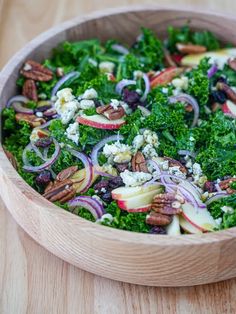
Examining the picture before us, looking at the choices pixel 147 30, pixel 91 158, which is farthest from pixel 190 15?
pixel 91 158

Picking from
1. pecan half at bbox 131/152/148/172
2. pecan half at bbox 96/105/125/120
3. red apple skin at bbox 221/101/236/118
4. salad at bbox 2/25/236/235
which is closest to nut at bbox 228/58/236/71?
salad at bbox 2/25/236/235

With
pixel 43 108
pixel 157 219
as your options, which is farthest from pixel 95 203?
pixel 43 108

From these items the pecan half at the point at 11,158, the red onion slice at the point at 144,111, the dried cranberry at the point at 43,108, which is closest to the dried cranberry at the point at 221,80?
the red onion slice at the point at 144,111

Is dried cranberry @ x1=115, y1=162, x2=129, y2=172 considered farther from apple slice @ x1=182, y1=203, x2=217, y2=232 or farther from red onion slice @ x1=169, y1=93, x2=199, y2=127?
red onion slice @ x1=169, y1=93, x2=199, y2=127

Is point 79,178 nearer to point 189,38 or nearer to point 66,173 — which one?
point 66,173

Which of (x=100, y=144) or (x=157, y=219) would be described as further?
(x=100, y=144)

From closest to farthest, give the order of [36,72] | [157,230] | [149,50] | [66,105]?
1. [157,230]
2. [66,105]
3. [36,72]
4. [149,50]

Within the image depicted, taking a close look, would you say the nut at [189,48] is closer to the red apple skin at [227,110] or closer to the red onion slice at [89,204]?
the red apple skin at [227,110]

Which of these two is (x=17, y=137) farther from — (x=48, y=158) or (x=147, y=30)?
(x=147, y=30)
